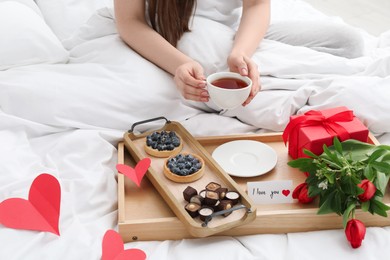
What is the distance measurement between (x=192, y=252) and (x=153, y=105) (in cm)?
47

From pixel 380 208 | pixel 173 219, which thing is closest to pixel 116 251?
pixel 173 219

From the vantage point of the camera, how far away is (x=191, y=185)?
121 cm

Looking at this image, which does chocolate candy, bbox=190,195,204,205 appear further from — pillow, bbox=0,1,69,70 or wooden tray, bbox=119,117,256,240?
pillow, bbox=0,1,69,70

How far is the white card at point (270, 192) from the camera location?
1.18 m

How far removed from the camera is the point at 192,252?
108 cm

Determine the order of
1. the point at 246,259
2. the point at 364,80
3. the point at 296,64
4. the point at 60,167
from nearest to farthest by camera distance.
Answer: the point at 246,259
the point at 60,167
the point at 364,80
the point at 296,64

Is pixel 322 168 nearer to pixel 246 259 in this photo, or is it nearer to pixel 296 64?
pixel 246 259

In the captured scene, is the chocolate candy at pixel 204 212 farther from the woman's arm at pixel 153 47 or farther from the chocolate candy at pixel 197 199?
the woman's arm at pixel 153 47

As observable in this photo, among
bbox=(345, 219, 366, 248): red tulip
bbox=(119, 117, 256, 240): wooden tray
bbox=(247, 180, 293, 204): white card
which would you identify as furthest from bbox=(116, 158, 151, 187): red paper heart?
bbox=(345, 219, 366, 248): red tulip

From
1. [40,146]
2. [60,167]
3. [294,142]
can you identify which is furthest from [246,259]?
[40,146]

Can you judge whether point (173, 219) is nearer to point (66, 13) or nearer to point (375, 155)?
point (375, 155)

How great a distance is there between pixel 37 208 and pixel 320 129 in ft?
2.16

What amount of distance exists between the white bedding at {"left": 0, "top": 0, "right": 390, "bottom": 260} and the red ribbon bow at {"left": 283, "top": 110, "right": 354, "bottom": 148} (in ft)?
0.30

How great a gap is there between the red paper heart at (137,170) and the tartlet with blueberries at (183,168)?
0.05m
